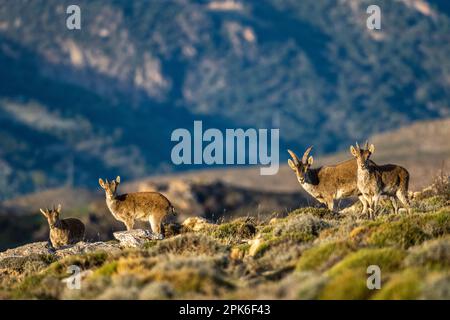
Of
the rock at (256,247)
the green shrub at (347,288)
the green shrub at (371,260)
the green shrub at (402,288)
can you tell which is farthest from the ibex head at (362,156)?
the green shrub at (402,288)

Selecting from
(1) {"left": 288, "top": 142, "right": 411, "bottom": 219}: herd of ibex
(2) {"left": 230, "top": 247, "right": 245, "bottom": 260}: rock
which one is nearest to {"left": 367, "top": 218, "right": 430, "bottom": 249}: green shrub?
(2) {"left": 230, "top": 247, "right": 245, "bottom": 260}: rock

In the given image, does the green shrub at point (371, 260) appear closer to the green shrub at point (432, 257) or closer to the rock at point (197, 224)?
the green shrub at point (432, 257)

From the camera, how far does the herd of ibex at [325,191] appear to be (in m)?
25.4

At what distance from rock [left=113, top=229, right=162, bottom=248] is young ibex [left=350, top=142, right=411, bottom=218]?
4.93 meters

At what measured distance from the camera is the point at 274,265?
64.7ft

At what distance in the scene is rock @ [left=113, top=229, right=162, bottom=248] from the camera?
25.0 metres

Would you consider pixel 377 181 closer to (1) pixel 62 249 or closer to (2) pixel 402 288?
(1) pixel 62 249

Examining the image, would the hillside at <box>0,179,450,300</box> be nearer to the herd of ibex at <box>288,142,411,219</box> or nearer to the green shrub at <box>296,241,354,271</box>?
the green shrub at <box>296,241,354,271</box>

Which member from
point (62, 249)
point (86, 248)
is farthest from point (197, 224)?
point (86, 248)

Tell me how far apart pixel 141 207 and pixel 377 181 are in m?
6.52

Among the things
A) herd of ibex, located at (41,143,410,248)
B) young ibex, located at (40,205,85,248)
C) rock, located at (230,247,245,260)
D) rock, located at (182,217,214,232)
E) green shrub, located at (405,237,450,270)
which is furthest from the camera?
young ibex, located at (40,205,85,248)

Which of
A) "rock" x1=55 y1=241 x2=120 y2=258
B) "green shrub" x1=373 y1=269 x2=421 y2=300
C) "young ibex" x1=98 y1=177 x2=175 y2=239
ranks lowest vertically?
"green shrub" x1=373 y1=269 x2=421 y2=300
